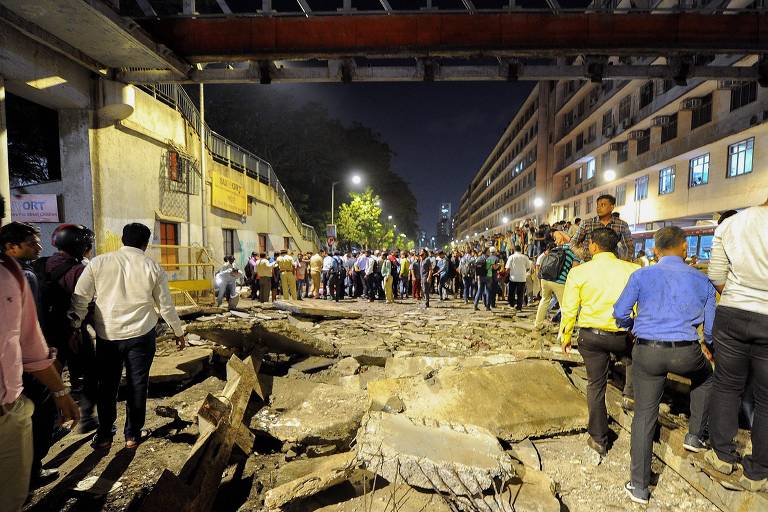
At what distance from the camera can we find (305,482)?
8.45 ft

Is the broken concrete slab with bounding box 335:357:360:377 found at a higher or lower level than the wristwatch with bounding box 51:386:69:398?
lower

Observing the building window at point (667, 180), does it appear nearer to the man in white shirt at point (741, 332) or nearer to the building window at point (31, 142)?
the man in white shirt at point (741, 332)

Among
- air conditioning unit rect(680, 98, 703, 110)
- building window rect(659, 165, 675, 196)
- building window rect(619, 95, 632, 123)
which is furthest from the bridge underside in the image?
building window rect(619, 95, 632, 123)

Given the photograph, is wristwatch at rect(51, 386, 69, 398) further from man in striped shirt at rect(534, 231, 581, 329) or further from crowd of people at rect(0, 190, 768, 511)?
man in striped shirt at rect(534, 231, 581, 329)

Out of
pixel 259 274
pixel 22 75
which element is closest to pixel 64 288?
pixel 22 75

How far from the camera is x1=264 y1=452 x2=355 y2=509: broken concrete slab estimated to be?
2.49 m

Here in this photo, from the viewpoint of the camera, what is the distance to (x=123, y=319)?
3438mm

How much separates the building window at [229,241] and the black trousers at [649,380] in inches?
682

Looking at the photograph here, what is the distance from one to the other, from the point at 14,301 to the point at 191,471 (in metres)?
1.80

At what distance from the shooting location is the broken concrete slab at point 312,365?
5.32m

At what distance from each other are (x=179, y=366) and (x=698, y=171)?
86.3 feet

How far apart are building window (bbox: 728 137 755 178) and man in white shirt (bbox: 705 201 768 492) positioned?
794 inches

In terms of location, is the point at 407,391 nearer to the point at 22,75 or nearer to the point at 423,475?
the point at 423,475

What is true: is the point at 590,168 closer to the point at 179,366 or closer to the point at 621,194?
the point at 621,194
